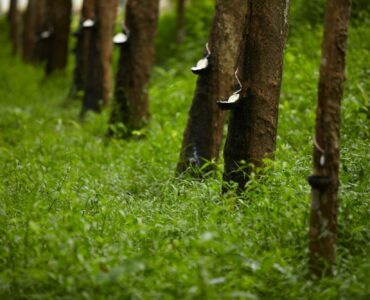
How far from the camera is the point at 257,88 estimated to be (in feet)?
17.6

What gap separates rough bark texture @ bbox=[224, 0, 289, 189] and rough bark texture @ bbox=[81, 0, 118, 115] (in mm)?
7172

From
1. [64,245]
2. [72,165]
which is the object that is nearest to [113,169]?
[72,165]

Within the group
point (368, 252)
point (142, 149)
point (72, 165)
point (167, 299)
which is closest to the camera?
point (167, 299)

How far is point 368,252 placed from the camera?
14.0 ft

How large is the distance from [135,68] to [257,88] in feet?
14.8

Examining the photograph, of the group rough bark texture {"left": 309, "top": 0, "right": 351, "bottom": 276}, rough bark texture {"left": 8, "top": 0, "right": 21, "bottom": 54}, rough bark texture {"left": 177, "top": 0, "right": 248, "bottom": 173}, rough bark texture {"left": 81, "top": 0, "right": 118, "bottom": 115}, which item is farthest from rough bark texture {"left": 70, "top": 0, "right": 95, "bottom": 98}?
rough bark texture {"left": 8, "top": 0, "right": 21, "bottom": 54}

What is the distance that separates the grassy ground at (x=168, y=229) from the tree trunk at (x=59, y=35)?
33.4 feet

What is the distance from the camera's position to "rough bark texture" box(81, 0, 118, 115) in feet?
40.3

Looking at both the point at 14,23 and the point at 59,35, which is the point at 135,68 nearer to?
the point at 59,35

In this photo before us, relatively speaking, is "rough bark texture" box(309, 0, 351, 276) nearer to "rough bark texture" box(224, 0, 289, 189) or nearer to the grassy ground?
the grassy ground

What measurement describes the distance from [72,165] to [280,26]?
3079 millimetres

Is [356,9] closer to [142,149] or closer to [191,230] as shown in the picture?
[142,149]

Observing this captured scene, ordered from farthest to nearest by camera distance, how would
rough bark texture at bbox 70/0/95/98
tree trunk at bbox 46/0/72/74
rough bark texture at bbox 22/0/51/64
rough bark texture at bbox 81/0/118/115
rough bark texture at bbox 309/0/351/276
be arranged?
rough bark texture at bbox 22/0/51/64 < tree trunk at bbox 46/0/72/74 < rough bark texture at bbox 70/0/95/98 < rough bark texture at bbox 81/0/118/115 < rough bark texture at bbox 309/0/351/276

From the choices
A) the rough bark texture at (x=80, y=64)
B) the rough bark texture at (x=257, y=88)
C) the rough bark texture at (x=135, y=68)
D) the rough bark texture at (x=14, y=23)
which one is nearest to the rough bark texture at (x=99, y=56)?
the rough bark texture at (x=80, y=64)
